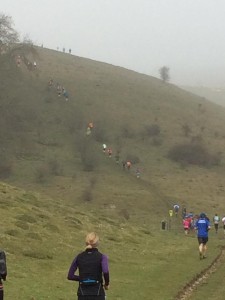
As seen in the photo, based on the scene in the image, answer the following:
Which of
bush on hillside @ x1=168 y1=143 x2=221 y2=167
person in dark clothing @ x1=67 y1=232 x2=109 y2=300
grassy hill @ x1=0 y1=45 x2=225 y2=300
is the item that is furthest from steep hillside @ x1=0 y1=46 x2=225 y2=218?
person in dark clothing @ x1=67 y1=232 x2=109 y2=300

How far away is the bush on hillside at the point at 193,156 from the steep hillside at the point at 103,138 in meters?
1.06

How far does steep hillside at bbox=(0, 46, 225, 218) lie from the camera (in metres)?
67.1

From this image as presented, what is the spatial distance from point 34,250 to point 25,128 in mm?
63975

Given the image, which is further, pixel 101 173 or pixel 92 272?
pixel 101 173

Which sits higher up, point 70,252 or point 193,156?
A: point 193,156

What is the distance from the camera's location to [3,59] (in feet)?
269

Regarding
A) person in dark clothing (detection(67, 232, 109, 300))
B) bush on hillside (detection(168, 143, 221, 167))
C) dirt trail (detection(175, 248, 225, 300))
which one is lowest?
dirt trail (detection(175, 248, 225, 300))

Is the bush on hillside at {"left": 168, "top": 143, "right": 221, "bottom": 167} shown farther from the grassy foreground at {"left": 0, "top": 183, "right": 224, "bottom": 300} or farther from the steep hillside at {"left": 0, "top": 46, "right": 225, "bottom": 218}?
the grassy foreground at {"left": 0, "top": 183, "right": 224, "bottom": 300}

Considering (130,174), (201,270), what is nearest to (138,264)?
(201,270)

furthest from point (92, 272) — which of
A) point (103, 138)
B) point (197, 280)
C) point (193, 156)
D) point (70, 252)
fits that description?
point (193, 156)

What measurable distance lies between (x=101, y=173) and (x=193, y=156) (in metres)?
21.4

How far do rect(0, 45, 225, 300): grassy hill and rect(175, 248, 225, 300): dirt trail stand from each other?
0.33 metres

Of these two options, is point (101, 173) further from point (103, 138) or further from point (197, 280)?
point (197, 280)

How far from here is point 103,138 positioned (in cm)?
8781
